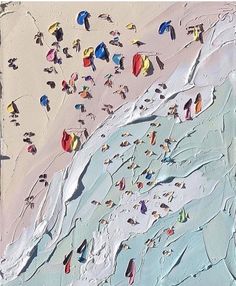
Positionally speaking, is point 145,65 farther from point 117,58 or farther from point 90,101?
point 90,101

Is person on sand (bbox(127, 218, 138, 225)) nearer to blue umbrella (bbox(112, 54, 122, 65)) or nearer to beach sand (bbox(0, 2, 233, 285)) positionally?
beach sand (bbox(0, 2, 233, 285))

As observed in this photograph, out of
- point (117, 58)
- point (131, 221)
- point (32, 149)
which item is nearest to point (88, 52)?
point (117, 58)

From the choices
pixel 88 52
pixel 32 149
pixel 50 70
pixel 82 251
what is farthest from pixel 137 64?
pixel 82 251

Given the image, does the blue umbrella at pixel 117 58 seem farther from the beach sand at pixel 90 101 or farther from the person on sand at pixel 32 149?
the person on sand at pixel 32 149

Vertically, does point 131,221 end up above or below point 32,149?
below

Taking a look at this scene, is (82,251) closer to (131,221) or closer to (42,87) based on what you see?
(131,221)

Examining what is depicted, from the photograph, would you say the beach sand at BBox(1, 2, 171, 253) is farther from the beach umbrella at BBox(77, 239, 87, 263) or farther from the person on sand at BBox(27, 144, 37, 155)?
the beach umbrella at BBox(77, 239, 87, 263)

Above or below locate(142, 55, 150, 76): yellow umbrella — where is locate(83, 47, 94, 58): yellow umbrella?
above

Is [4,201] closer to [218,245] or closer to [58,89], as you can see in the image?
[58,89]

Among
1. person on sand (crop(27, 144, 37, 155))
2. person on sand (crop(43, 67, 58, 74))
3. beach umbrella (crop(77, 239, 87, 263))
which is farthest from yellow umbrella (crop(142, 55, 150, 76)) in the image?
beach umbrella (crop(77, 239, 87, 263))

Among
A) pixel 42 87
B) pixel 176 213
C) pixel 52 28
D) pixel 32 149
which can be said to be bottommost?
pixel 176 213

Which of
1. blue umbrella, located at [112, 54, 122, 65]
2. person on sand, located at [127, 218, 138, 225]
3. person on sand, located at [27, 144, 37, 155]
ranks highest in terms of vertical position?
blue umbrella, located at [112, 54, 122, 65]
